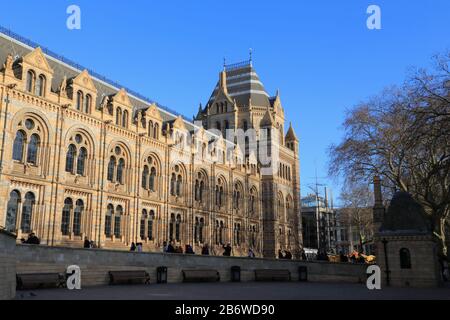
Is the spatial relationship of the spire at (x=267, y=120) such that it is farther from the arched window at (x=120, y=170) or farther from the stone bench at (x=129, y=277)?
the stone bench at (x=129, y=277)

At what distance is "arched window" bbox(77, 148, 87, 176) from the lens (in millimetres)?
35281

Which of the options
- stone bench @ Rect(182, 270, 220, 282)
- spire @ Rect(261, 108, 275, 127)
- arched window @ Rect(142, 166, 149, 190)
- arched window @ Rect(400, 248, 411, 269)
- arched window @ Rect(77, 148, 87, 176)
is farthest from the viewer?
spire @ Rect(261, 108, 275, 127)

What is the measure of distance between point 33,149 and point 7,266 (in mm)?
18868

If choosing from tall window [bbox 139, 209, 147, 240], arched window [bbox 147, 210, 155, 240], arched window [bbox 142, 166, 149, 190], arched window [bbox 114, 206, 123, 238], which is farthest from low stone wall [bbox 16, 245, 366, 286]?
arched window [bbox 142, 166, 149, 190]

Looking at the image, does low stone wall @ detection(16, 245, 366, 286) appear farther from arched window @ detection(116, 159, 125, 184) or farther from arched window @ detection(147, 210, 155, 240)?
arched window @ detection(147, 210, 155, 240)

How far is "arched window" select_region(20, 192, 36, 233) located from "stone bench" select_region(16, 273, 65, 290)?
11069mm

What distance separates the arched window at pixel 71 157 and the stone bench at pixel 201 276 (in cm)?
1351

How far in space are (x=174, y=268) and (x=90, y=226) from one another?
1088 centimetres

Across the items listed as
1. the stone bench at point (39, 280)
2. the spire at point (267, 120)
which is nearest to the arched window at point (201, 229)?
the spire at point (267, 120)

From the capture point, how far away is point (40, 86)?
32.5m

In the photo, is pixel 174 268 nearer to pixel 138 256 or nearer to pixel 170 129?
pixel 138 256

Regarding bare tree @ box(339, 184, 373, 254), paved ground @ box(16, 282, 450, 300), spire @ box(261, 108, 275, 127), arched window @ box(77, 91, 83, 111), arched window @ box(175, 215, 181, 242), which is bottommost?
paved ground @ box(16, 282, 450, 300)

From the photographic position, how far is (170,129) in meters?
47.9
